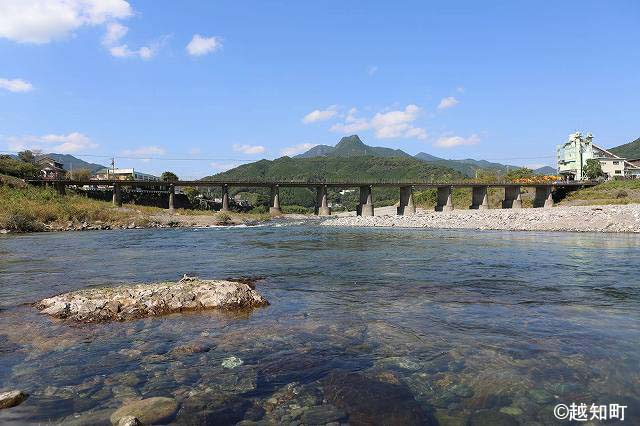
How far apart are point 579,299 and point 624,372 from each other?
18.7 ft

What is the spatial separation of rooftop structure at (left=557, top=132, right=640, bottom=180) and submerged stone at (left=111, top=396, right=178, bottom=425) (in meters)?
128

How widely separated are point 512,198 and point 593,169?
26446 mm

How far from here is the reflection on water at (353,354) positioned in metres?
5.44

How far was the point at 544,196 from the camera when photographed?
94500 mm

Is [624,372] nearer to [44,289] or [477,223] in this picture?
[44,289]

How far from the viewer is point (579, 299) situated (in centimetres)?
1157

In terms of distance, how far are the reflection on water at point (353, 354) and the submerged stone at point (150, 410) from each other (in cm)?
15

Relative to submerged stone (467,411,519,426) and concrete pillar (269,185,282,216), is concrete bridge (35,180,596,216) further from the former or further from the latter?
submerged stone (467,411,519,426)

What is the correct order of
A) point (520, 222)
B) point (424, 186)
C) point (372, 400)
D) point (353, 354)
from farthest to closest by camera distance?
1. point (424, 186)
2. point (520, 222)
3. point (353, 354)
4. point (372, 400)

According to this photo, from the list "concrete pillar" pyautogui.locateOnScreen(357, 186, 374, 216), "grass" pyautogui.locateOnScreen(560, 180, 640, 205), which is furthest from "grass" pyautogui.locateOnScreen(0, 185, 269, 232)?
"grass" pyautogui.locateOnScreen(560, 180, 640, 205)

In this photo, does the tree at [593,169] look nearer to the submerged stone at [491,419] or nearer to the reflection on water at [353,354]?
the reflection on water at [353,354]

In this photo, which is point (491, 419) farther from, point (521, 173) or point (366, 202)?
point (521, 173)

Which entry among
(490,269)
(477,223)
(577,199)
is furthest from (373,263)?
(577,199)

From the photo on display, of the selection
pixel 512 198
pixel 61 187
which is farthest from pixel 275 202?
pixel 512 198
